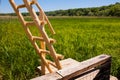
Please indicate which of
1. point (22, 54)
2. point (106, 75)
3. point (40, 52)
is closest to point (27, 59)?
point (22, 54)

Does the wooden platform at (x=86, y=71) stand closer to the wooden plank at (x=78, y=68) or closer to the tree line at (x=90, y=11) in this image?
the wooden plank at (x=78, y=68)

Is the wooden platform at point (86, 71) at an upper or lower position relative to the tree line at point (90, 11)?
upper

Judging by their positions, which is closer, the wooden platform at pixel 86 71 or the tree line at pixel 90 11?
the wooden platform at pixel 86 71

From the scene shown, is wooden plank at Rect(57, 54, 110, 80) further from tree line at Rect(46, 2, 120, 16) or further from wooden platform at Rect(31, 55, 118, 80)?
tree line at Rect(46, 2, 120, 16)

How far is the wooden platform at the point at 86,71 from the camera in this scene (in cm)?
173

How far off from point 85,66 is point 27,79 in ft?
5.99

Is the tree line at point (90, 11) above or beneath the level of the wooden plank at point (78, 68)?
beneath

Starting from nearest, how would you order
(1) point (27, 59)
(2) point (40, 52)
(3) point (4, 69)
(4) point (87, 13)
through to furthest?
(2) point (40, 52), (3) point (4, 69), (1) point (27, 59), (4) point (87, 13)

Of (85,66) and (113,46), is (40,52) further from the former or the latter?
(113,46)

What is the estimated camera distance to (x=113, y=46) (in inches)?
267

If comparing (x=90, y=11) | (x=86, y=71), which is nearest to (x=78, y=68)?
(x=86, y=71)

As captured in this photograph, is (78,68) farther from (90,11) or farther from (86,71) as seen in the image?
(90,11)

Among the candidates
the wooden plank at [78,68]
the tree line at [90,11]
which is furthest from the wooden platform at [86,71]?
the tree line at [90,11]

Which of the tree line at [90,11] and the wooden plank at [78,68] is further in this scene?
the tree line at [90,11]
